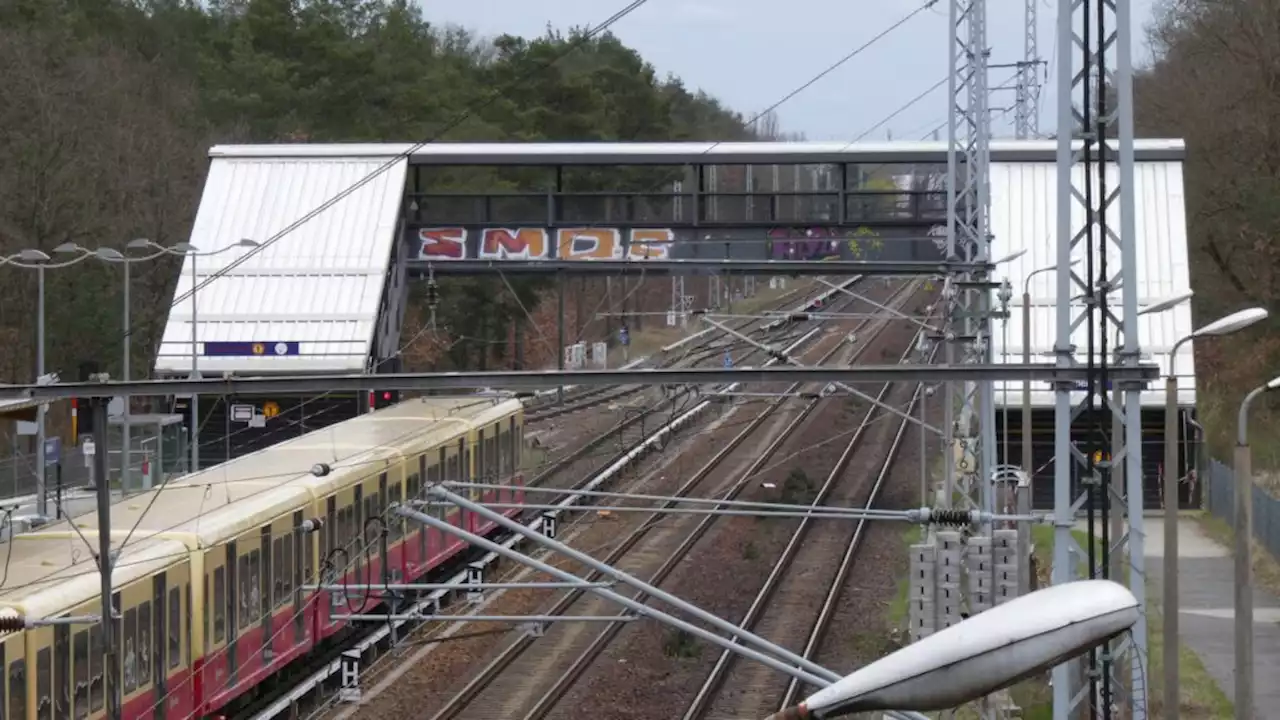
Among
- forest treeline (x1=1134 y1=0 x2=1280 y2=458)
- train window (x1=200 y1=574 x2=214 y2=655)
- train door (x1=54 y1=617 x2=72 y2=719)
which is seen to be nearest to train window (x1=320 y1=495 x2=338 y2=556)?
train window (x1=200 y1=574 x2=214 y2=655)

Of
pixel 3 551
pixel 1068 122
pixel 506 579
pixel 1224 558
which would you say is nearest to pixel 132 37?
pixel 506 579

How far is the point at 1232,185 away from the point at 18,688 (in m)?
34.1

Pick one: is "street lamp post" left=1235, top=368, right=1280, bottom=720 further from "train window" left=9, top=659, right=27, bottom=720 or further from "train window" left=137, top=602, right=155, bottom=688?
"train window" left=9, top=659, right=27, bottom=720

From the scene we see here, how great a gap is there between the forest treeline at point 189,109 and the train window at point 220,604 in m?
12.6

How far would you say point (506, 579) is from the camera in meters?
24.0

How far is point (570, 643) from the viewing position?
64.5ft

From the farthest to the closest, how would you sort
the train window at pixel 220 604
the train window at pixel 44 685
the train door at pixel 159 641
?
the train window at pixel 220 604, the train door at pixel 159 641, the train window at pixel 44 685

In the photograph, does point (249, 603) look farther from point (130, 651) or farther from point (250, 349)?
point (250, 349)

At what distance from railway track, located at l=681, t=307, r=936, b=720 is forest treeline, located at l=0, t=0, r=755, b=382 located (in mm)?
5981

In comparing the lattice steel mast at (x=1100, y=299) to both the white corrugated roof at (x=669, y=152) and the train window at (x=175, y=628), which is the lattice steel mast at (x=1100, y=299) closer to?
the train window at (x=175, y=628)

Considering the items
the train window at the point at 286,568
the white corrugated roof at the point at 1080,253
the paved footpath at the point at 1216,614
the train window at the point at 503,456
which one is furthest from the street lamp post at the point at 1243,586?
the white corrugated roof at the point at 1080,253

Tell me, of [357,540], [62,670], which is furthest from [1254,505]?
[62,670]

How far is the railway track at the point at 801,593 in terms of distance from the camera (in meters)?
17.0

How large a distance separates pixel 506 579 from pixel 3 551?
1122cm
